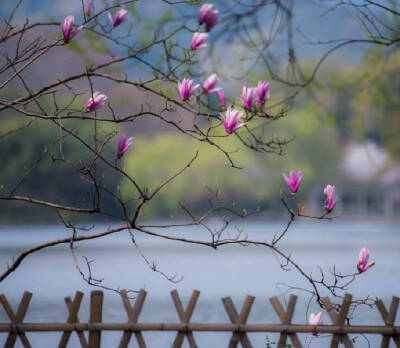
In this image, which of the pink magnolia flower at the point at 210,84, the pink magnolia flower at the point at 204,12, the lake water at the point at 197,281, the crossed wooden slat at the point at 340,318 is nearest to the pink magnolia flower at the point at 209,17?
the pink magnolia flower at the point at 204,12

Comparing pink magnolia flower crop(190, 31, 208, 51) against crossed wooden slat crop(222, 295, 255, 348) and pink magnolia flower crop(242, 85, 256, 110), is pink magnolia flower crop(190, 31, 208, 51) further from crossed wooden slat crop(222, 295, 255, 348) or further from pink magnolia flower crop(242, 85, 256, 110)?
crossed wooden slat crop(222, 295, 255, 348)

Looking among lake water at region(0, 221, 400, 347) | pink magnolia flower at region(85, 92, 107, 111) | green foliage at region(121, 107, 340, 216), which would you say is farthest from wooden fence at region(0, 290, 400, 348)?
green foliage at region(121, 107, 340, 216)

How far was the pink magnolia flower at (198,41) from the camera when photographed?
4.33 meters

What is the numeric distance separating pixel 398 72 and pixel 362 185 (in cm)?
2478

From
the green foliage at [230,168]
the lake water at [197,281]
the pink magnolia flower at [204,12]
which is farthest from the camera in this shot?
the green foliage at [230,168]

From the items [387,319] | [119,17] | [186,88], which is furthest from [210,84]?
[387,319]

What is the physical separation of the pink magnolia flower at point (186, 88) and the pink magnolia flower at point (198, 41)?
0.21 m

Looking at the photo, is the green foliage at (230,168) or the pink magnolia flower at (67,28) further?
the green foliage at (230,168)

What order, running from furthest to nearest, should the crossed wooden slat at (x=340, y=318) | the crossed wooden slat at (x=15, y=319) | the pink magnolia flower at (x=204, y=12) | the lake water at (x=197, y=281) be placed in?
the lake water at (x=197, y=281) < the crossed wooden slat at (x=15, y=319) < the crossed wooden slat at (x=340, y=318) < the pink magnolia flower at (x=204, y=12)

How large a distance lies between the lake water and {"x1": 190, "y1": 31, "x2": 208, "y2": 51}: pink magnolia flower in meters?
0.96

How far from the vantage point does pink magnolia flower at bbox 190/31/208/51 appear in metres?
4.33

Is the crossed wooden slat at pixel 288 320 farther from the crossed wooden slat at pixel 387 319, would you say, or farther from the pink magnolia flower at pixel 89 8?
the pink magnolia flower at pixel 89 8

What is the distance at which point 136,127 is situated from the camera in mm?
52750

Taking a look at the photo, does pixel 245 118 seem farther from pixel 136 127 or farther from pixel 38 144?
pixel 136 127
